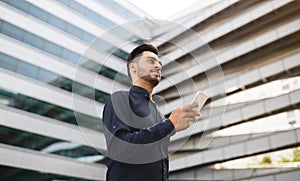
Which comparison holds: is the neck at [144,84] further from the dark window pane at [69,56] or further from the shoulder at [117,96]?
the dark window pane at [69,56]

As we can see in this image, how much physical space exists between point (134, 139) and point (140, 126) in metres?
0.17

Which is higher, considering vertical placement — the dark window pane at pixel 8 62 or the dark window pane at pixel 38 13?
the dark window pane at pixel 38 13

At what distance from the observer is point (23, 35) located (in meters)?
18.8

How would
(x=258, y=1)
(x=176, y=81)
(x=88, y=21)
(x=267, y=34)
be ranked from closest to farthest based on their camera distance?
(x=176, y=81), (x=267, y=34), (x=258, y=1), (x=88, y=21)

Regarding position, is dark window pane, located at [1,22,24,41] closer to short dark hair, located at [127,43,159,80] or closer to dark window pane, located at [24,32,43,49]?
dark window pane, located at [24,32,43,49]

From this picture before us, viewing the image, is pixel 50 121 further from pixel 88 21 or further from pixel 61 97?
pixel 88 21

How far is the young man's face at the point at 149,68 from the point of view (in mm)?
1692

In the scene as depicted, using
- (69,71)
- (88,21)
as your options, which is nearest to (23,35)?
(69,71)

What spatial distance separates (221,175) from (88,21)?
14.8 metres

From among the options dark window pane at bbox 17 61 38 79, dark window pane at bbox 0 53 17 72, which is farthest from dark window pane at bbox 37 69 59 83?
dark window pane at bbox 0 53 17 72

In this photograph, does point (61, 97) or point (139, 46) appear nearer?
point (139, 46)

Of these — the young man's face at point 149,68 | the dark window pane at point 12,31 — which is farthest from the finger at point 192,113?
the dark window pane at point 12,31

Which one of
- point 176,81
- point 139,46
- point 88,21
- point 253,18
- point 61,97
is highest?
point 88,21

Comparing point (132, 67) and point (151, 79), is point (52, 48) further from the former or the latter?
point (151, 79)
